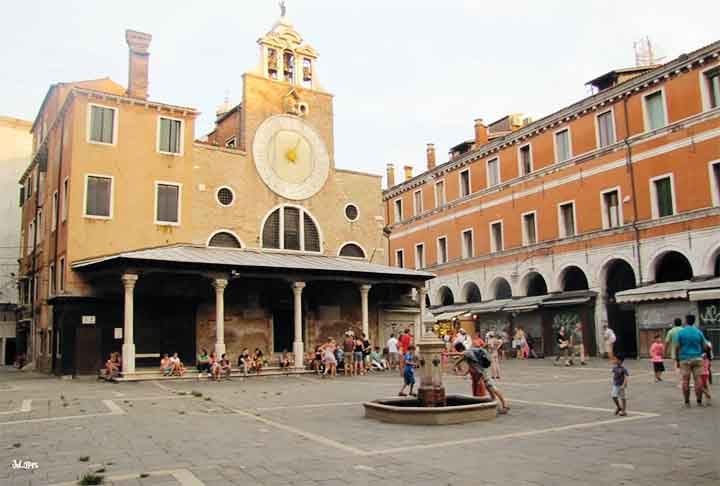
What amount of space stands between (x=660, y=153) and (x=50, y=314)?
88.8ft

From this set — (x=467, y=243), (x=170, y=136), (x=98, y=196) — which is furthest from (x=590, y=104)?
(x=98, y=196)

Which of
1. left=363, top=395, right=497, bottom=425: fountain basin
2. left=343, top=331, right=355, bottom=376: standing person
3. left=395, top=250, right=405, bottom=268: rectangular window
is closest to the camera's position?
left=363, top=395, right=497, bottom=425: fountain basin

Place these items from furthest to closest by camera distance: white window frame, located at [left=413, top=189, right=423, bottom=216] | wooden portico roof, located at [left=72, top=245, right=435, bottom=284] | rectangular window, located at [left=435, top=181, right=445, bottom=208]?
white window frame, located at [left=413, top=189, right=423, bottom=216]
rectangular window, located at [left=435, top=181, right=445, bottom=208]
wooden portico roof, located at [left=72, top=245, right=435, bottom=284]

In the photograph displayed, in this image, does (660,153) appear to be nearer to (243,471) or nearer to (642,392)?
(642,392)

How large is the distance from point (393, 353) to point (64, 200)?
47.2 feet

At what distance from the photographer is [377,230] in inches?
1265

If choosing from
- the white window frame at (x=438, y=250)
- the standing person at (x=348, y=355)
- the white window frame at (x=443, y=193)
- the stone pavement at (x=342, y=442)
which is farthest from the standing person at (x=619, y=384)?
the white window frame at (x=443, y=193)

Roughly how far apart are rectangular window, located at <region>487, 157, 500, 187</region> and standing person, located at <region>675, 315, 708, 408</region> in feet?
86.9

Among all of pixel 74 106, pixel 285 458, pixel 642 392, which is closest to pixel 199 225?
pixel 74 106

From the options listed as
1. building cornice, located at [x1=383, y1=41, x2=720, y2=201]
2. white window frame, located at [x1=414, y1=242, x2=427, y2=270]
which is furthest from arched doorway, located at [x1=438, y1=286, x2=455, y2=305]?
building cornice, located at [x1=383, y1=41, x2=720, y2=201]

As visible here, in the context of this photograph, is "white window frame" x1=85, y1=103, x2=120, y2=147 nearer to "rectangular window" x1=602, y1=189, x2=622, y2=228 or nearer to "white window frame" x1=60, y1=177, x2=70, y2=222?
"white window frame" x1=60, y1=177, x2=70, y2=222

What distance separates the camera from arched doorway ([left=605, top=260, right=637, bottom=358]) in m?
30.7

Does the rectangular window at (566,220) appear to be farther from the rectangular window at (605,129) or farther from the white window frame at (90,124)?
the white window frame at (90,124)

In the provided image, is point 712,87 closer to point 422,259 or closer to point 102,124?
point 422,259
